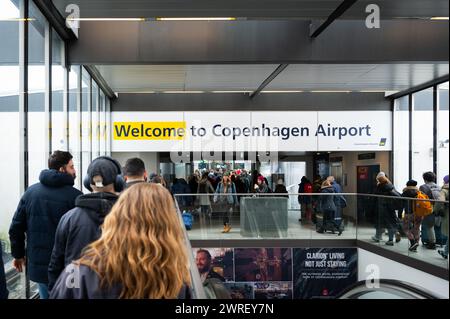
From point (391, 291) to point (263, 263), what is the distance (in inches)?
332

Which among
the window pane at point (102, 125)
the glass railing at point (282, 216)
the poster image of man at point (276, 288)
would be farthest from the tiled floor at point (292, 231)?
the window pane at point (102, 125)

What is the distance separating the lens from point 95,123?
438 inches

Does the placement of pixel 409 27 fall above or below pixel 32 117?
above

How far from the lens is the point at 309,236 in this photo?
1174 cm

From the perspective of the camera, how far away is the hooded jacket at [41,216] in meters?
3.33

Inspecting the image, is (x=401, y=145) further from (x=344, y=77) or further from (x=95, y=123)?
(x=95, y=123)

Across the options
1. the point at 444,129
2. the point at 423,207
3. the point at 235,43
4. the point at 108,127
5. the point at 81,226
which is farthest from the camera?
the point at 108,127

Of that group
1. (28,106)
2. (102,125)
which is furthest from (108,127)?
(28,106)

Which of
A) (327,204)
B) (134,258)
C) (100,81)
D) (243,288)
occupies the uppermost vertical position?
(100,81)

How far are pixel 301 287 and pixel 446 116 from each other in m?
10.8

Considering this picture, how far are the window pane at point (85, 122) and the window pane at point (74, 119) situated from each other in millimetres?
377
